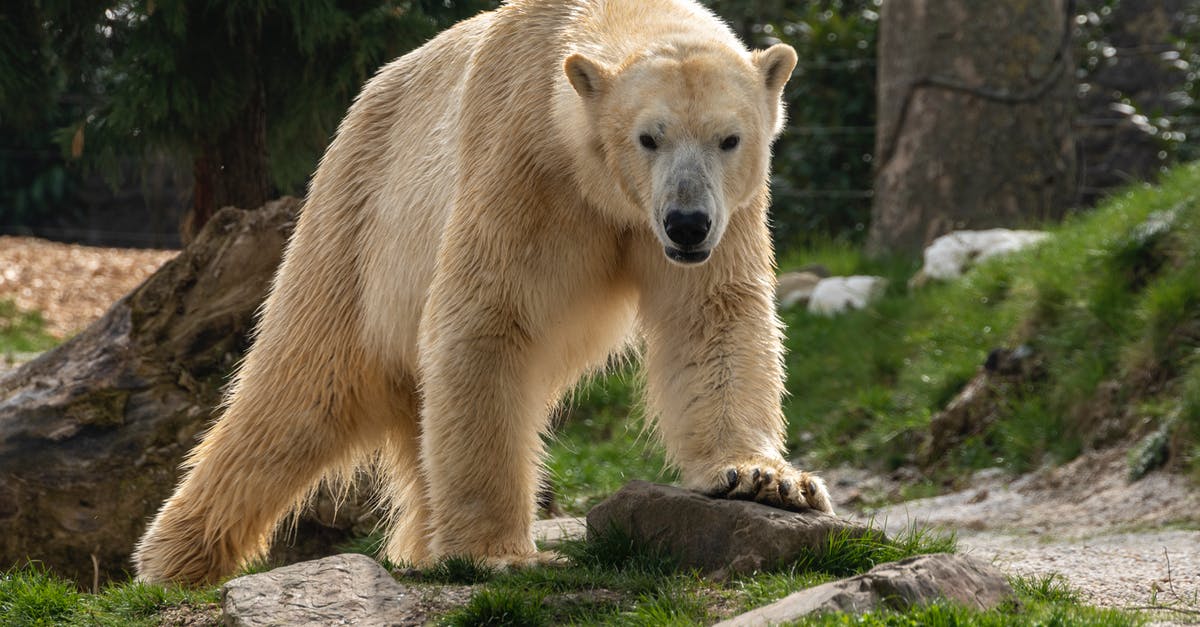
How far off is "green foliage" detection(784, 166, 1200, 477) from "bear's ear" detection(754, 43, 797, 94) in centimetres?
289

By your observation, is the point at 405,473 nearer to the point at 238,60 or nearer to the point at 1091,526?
the point at 238,60

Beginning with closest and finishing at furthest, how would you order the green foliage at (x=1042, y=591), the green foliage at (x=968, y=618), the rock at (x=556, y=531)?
→ the green foliage at (x=968, y=618) → the green foliage at (x=1042, y=591) → the rock at (x=556, y=531)

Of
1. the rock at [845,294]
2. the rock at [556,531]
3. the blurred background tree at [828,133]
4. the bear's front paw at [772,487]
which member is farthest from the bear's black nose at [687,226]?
the blurred background tree at [828,133]

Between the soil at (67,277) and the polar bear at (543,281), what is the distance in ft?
15.9

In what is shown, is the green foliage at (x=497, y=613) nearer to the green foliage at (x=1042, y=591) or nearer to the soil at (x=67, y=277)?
the green foliage at (x=1042, y=591)

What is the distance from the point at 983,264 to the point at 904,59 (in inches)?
82.6

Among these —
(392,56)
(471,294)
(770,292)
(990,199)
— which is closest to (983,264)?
(990,199)

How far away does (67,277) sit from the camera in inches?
432

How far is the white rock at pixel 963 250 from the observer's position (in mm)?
9172

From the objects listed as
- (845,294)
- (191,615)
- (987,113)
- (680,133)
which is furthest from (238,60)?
(987,113)

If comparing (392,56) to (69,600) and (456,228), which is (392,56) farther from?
(69,600)

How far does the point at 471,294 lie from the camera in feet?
14.9

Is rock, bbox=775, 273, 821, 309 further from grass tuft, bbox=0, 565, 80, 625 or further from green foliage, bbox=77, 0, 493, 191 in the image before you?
grass tuft, bbox=0, 565, 80, 625

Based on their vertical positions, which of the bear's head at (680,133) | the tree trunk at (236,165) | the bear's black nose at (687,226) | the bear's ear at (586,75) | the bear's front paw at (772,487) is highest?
the bear's ear at (586,75)
